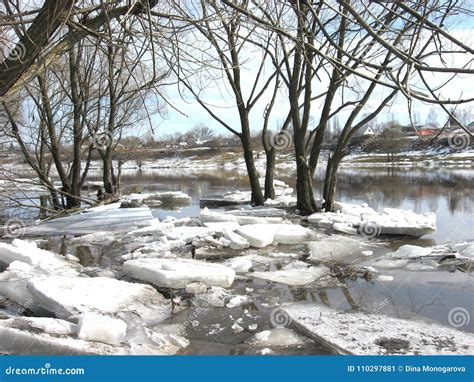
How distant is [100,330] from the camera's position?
11.3 ft

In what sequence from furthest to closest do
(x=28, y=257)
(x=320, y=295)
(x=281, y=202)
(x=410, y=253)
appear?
(x=281, y=202)
(x=410, y=253)
(x=28, y=257)
(x=320, y=295)

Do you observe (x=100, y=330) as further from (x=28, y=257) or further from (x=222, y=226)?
(x=222, y=226)

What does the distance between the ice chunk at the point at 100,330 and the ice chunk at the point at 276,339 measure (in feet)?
3.47

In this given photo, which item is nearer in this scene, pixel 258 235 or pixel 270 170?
pixel 258 235

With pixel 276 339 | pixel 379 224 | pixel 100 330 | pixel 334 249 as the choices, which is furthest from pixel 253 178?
pixel 100 330

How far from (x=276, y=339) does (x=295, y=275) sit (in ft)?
6.40

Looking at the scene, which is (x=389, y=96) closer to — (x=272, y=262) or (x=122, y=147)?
(x=272, y=262)

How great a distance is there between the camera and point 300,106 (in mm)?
12141

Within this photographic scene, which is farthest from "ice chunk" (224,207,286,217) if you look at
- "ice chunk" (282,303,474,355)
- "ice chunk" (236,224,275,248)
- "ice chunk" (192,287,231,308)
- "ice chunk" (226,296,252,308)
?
"ice chunk" (282,303,474,355)

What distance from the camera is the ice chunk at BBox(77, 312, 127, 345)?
11.2 feet

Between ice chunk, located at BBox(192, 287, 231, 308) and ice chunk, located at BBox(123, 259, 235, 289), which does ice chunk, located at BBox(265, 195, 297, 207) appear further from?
ice chunk, located at BBox(192, 287, 231, 308)

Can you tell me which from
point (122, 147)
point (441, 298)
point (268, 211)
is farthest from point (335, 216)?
point (122, 147)

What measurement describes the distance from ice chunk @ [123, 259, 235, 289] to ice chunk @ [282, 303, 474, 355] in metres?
1.00

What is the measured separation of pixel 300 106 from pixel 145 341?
9547 millimetres
